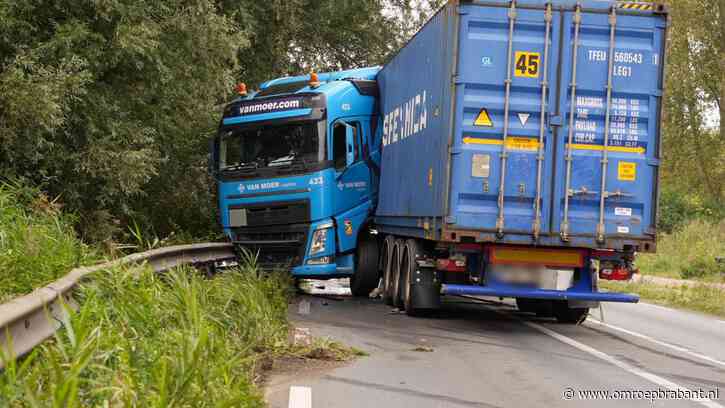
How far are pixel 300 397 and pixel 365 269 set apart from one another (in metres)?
10.0

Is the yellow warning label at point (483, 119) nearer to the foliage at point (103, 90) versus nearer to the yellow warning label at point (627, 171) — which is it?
the yellow warning label at point (627, 171)

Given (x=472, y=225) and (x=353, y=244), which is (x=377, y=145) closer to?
(x=353, y=244)

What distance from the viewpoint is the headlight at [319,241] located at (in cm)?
1695

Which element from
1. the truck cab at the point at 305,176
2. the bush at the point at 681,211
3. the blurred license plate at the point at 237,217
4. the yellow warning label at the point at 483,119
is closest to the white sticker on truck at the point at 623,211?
the yellow warning label at the point at 483,119

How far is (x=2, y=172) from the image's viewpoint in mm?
13672

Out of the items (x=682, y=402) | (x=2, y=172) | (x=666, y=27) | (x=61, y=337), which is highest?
(x=666, y=27)

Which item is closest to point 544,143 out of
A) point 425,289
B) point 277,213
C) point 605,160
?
point 605,160

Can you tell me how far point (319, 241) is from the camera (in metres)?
→ 17.0

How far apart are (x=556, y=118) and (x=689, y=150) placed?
31646 mm

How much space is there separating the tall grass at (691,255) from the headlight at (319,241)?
462 inches

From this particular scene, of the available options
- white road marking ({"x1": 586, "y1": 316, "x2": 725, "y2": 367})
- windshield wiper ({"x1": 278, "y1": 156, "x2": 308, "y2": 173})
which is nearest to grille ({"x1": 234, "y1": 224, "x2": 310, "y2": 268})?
windshield wiper ({"x1": 278, "y1": 156, "x2": 308, "y2": 173})

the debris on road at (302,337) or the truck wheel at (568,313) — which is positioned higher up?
the debris on road at (302,337)

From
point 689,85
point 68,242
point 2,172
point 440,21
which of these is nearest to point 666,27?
point 440,21

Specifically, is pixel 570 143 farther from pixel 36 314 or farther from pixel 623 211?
pixel 36 314
